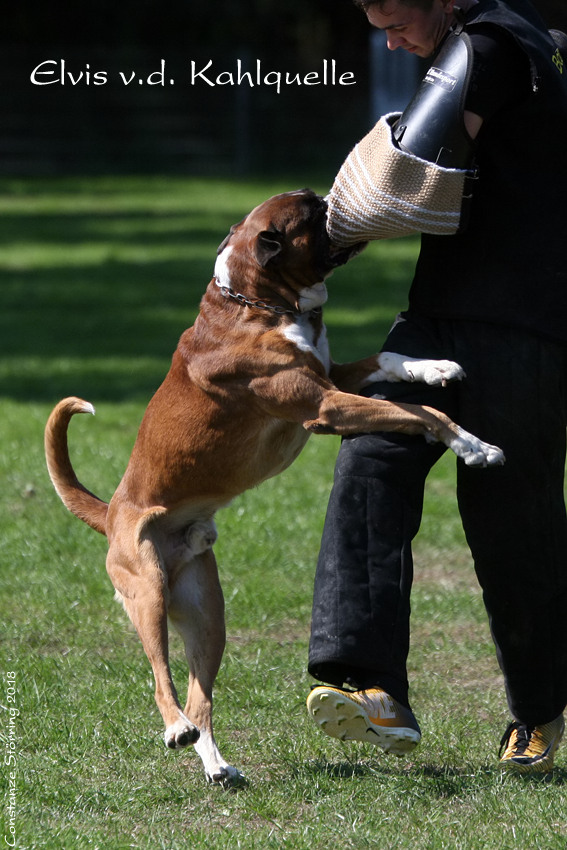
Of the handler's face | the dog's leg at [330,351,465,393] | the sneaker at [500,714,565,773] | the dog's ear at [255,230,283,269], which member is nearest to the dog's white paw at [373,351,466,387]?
the dog's leg at [330,351,465,393]

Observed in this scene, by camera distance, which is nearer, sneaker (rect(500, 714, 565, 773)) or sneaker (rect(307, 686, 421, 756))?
sneaker (rect(307, 686, 421, 756))

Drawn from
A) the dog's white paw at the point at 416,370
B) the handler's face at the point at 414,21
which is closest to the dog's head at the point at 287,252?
the dog's white paw at the point at 416,370

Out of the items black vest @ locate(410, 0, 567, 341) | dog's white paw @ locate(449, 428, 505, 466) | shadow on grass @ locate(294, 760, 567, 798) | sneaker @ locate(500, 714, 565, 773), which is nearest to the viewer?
black vest @ locate(410, 0, 567, 341)

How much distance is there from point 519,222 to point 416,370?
54cm

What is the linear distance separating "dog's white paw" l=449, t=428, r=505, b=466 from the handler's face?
1126mm

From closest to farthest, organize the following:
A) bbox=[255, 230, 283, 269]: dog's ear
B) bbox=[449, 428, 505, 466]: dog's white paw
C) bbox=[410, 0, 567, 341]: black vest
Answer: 1. bbox=[410, 0, 567, 341]: black vest
2. bbox=[449, 428, 505, 466]: dog's white paw
3. bbox=[255, 230, 283, 269]: dog's ear

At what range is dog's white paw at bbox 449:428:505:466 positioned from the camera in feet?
11.4

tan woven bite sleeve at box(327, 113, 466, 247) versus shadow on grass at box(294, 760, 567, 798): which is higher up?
tan woven bite sleeve at box(327, 113, 466, 247)

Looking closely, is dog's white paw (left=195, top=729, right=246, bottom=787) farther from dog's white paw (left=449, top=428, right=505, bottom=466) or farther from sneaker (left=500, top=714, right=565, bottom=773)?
dog's white paw (left=449, top=428, right=505, bottom=466)

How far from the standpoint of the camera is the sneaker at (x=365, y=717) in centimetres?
337

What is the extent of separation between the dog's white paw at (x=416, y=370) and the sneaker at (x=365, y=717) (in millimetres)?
920

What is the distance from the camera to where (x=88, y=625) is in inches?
203

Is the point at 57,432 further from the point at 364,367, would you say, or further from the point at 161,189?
the point at 161,189

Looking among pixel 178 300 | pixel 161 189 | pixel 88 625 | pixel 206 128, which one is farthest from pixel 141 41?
pixel 88 625
